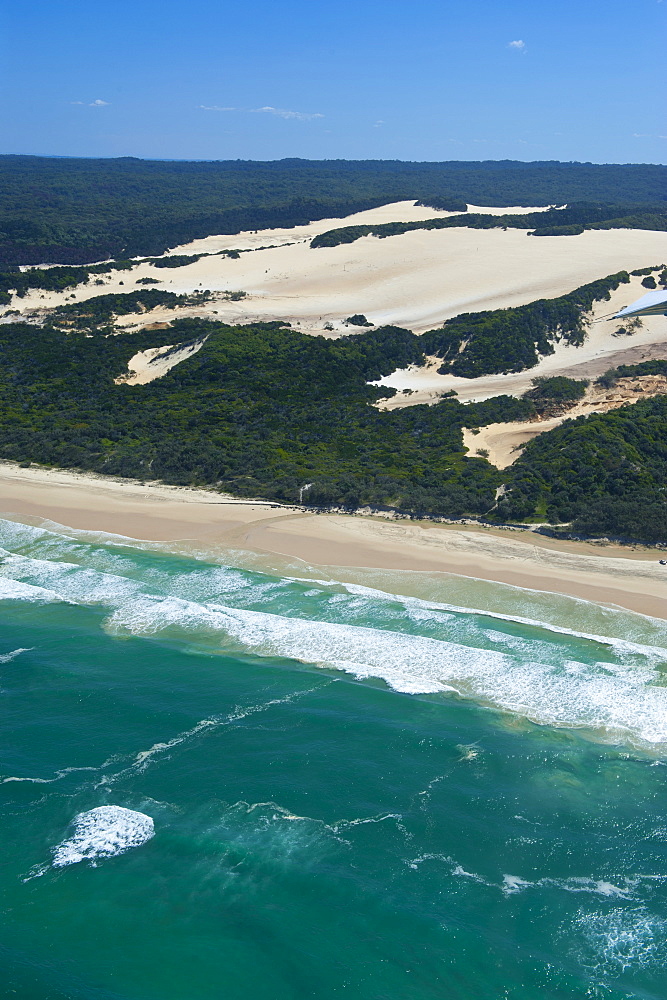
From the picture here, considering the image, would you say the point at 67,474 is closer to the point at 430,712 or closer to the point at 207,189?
the point at 430,712

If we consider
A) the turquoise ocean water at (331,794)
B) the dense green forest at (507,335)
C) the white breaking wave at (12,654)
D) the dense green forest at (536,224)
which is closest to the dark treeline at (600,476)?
the turquoise ocean water at (331,794)

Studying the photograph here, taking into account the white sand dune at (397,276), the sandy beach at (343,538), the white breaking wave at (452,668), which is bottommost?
the white breaking wave at (452,668)

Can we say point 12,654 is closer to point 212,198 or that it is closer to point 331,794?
point 331,794

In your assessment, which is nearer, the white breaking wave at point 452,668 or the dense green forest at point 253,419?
the white breaking wave at point 452,668

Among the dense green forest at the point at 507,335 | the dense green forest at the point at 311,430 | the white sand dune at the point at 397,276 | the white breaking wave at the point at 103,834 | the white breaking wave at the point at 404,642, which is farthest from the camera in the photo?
the white sand dune at the point at 397,276

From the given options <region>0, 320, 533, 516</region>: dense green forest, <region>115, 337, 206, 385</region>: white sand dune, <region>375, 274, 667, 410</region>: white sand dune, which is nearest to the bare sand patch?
<region>0, 320, 533, 516</region>: dense green forest

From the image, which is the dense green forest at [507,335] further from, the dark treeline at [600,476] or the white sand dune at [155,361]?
the white sand dune at [155,361]
